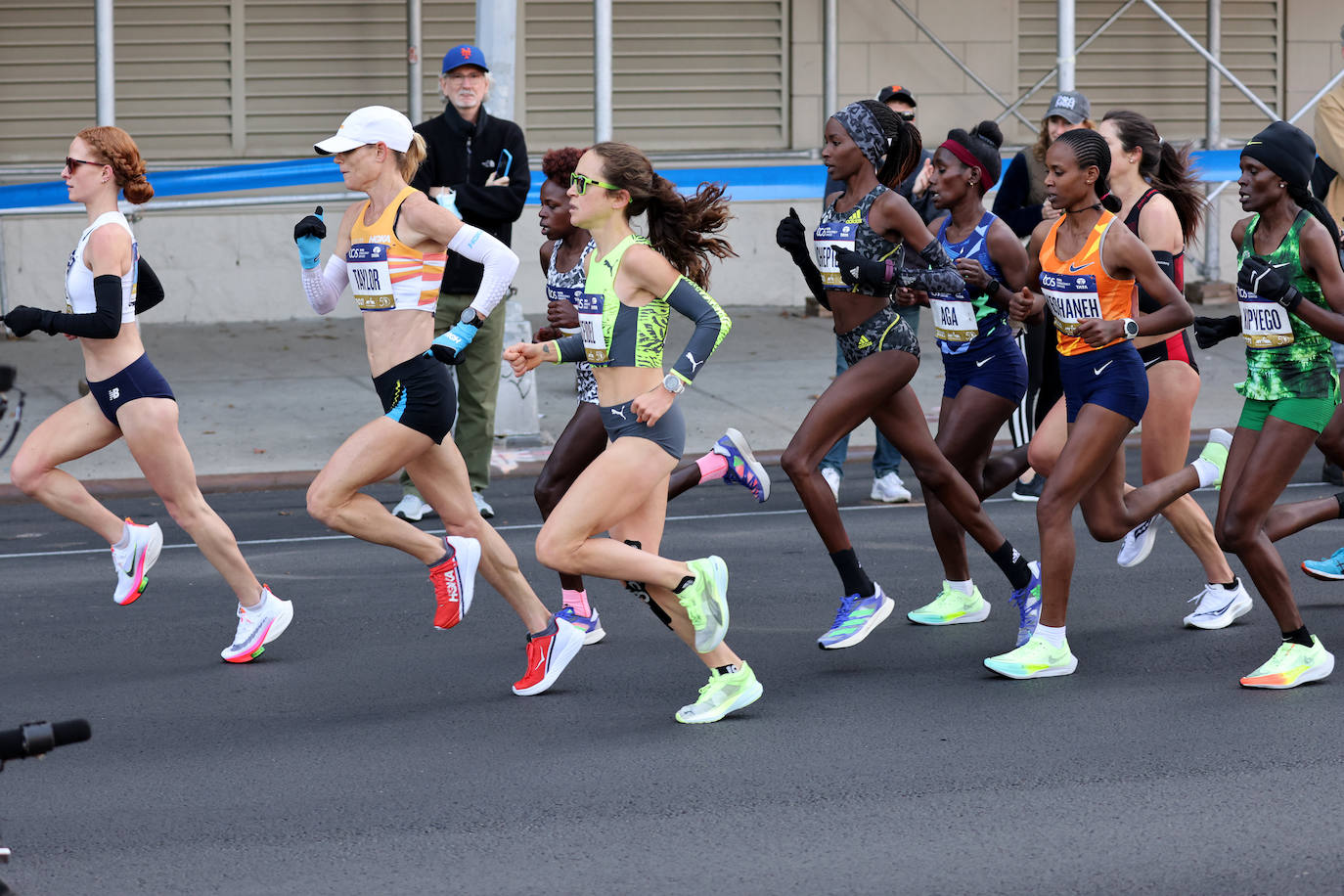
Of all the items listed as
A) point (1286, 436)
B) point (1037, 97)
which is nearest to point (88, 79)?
point (1037, 97)

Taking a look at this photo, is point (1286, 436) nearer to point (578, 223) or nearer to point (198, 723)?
point (578, 223)

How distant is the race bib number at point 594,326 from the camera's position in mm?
6020

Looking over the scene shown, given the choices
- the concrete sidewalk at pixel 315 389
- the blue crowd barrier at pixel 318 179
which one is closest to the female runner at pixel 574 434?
the concrete sidewalk at pixel 315 389

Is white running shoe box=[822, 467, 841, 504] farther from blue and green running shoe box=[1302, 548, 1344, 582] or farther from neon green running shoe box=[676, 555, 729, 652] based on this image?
neon green running shoe box=[676, 555, 729, 652]

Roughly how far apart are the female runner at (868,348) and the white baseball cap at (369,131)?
5.20ft

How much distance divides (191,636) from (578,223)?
8.88 feet

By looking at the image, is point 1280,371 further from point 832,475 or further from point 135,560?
point 135,560

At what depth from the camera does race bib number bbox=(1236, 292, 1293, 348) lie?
6.34 meters

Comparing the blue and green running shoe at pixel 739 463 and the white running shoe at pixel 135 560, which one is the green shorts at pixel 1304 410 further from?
the white running shoe at pixel 135 560

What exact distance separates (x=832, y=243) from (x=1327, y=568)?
9.10 feet

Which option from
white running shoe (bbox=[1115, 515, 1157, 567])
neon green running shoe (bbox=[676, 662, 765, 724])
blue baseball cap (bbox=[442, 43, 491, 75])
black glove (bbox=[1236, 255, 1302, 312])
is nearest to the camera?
black glove (bbox=[1236, 255, 1302, 312])

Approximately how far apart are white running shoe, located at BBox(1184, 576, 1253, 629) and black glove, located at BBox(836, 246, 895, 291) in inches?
77.1

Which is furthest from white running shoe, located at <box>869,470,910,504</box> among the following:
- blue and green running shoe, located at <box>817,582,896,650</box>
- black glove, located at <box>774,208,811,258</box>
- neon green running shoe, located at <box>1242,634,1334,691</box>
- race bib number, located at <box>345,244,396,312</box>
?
race bib number, located at <box>345,244,396,312</box>

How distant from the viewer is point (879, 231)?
694cm
